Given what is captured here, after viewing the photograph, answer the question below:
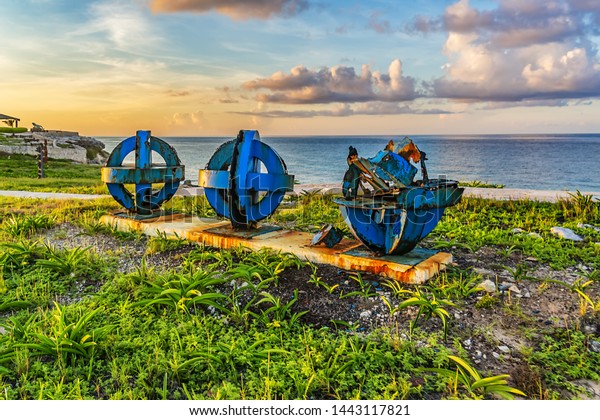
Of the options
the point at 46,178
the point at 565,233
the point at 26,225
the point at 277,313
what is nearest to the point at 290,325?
the point at 277,313

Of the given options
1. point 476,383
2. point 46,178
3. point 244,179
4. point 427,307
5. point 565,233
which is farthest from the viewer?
point 46,178

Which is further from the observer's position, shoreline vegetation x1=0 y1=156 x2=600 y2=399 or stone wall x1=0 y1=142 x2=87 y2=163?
stone wall x1=0 y1=142 x2=87 y2=163

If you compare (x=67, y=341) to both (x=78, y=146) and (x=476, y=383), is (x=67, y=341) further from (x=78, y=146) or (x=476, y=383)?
(x=78, y=146)

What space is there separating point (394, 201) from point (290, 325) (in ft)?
6.09

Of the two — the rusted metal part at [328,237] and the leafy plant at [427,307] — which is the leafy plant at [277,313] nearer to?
the leafy plant at [427,307]

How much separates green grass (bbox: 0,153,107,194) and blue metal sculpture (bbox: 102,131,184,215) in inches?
251

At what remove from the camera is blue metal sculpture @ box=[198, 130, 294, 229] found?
5730 millimetres

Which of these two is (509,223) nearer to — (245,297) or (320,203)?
(320,203)

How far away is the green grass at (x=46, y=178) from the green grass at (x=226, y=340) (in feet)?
30.2

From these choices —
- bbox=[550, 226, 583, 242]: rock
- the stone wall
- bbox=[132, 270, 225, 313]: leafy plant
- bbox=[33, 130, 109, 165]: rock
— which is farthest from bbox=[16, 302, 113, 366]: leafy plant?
bbox=[33, 130, 109, 165]: rock

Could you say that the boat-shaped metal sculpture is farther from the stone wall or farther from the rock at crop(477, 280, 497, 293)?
the stone wall

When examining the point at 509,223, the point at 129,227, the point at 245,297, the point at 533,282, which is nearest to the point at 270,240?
the point at 245,297

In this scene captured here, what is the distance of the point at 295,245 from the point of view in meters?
5.47

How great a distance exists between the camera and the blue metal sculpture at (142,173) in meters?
6.85
